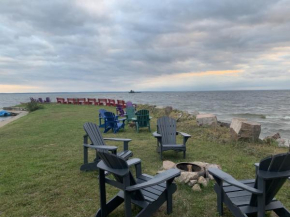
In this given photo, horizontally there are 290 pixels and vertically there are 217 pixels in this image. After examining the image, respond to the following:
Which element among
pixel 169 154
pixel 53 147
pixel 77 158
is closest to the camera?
pixel 77 158

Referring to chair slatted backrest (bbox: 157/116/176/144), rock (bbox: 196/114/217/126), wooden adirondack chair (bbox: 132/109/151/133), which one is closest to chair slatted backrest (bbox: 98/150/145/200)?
chair slatted backrest (bbox: 157/116/176/144)

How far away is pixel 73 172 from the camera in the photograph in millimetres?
4391

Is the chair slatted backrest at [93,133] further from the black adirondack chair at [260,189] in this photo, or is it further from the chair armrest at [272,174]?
the chair armrest at [272,174]

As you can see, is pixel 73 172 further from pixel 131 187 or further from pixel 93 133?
pixel 131 187

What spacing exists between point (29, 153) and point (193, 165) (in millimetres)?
4220

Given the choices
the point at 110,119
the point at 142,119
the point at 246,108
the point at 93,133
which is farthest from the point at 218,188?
the point at 246,108

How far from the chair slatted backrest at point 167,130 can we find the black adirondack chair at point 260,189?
2.65m

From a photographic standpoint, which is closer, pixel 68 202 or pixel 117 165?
pixel 117 165

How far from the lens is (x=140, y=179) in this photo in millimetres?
3104

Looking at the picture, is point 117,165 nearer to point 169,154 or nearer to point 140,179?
point 140,179

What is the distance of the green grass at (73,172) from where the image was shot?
10.1 feet

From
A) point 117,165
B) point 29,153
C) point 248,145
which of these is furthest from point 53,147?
point 248,145

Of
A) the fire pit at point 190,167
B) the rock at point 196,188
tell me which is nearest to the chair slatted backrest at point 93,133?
the fire pit at point 190,167

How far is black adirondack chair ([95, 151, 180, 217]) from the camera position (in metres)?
2.32
